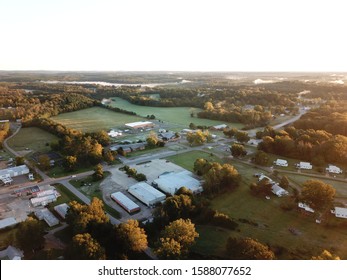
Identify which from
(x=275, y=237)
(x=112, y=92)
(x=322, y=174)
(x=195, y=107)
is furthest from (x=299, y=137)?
(x=112, y=92)

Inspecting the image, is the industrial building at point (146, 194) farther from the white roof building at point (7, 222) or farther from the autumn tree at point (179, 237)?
the white roof building at point (7, 222)

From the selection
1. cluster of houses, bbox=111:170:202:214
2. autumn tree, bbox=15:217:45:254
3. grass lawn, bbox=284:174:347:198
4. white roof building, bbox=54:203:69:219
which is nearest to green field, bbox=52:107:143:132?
cluster of houses, bbox=111:170:202:214

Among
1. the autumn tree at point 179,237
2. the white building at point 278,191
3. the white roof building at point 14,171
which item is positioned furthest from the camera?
the white roof building at point 14,171

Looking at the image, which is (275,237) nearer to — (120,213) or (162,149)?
(120,213)

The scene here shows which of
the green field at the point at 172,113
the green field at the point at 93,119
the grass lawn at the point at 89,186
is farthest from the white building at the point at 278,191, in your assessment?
the green field at the point at 93,119
